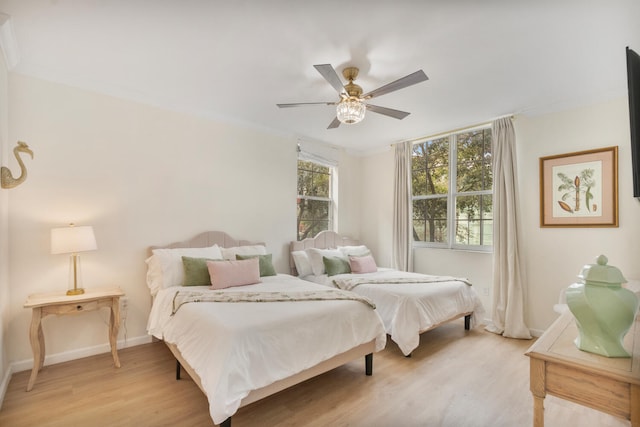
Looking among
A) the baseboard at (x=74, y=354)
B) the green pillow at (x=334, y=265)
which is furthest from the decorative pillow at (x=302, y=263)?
the baseboard at (x=74, y=354)

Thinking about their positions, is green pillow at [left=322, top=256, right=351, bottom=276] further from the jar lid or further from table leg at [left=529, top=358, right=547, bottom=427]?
the jar lid

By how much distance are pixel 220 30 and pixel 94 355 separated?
3.19 m

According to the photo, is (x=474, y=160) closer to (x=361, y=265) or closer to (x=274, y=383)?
(x=361, y=265)

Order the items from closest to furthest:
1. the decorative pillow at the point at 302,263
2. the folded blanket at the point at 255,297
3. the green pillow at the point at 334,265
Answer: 1. the folded blanket at the point at 255,297
2. the green pillow at the point at 334,265
3. the decorative pillow at the point at 302,263

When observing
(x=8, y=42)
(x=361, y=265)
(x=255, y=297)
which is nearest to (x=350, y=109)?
(x=255, y=297)

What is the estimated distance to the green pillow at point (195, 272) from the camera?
3.01 meters

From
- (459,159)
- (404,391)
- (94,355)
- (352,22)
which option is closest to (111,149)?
(94,355)

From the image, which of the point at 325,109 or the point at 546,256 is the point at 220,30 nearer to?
the point at 325,109

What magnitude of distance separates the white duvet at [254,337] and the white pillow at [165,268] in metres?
0.34

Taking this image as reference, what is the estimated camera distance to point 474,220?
4.22m

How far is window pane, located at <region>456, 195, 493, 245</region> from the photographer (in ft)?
13.4

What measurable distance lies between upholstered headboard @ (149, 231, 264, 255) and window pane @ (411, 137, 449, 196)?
9.42 ft

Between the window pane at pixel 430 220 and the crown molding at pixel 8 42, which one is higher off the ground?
the crown molding at pixel 8 42

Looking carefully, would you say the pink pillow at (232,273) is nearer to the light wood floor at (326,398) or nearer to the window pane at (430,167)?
the light wood floor at (326,398)
